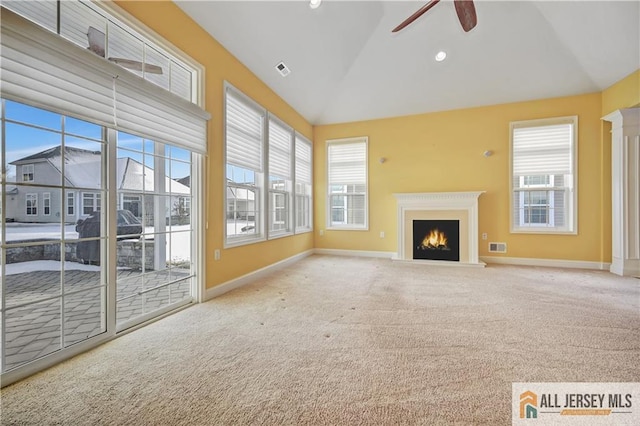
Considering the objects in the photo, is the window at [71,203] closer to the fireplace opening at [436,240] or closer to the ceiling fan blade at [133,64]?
the ceiling fan blade at [133,64]

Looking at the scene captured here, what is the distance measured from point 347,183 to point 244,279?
3216 millimetres

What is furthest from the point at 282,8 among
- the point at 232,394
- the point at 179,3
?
the point at 232,394

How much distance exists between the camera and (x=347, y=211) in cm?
596

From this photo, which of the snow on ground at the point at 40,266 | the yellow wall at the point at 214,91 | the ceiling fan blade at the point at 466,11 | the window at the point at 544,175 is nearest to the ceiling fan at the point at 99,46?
the yellow wall at the point at 214,91

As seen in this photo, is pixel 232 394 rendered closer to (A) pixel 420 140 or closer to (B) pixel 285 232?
(B) pixel 285 232

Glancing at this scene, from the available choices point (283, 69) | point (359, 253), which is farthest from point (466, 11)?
point (359, 253)

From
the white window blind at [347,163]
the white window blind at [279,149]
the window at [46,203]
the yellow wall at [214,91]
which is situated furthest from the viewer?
the white window blind at [347,163]

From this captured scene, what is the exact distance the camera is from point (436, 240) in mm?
5152

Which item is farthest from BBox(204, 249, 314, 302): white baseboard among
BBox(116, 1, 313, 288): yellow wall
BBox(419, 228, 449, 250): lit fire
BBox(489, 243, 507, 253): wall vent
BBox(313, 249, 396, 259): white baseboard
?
BBox(489, 243, 507, 253): wall vent

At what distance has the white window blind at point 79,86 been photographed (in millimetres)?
1505

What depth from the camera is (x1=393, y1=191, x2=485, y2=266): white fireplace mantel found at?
4.83m

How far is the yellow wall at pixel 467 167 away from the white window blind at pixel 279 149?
123 cm

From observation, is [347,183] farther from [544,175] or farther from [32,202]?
[32,202]

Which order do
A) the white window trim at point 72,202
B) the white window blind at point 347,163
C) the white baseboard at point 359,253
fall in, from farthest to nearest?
the white window blind at point 347,163 < the white baseboard at point 359,253 < the white window trim at point 72,202
